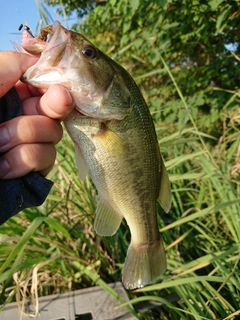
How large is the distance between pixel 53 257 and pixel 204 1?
287 cm

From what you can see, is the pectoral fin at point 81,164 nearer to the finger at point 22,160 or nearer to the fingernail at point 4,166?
the finger at point 22,160

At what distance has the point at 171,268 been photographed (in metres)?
2.14

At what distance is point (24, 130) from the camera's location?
1140mm

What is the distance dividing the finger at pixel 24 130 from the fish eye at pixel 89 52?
10.7 inches

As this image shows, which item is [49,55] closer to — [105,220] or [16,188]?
[16,188]

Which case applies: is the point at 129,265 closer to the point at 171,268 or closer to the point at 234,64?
the point at 171,268

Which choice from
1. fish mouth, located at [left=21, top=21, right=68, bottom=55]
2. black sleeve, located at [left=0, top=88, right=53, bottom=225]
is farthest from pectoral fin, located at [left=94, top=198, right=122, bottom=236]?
fish mouth, located at [left=21, top=21, right=68, bottom=55]

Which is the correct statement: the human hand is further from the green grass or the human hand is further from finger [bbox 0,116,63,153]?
the green grass

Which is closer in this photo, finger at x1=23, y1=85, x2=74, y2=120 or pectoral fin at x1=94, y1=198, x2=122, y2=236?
finger at x1=23, y1=85, x2=74, y2=120

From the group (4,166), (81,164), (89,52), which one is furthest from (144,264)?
(89,52)

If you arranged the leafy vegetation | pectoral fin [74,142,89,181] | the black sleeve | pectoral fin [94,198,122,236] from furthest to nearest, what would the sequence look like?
the leafy vegetation → pectoral fin [94,198,122,236] → pectoral fin [74,142,89,181] → the black sleeve

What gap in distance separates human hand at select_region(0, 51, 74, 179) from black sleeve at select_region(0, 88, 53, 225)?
0.03 meters

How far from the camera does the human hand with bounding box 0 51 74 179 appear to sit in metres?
1.10

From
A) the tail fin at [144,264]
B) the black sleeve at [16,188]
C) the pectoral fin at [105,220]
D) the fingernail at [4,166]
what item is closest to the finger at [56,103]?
the black sleeve at [16,188]
